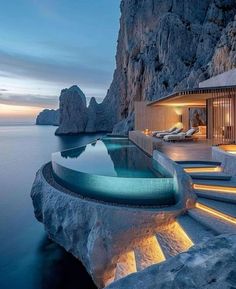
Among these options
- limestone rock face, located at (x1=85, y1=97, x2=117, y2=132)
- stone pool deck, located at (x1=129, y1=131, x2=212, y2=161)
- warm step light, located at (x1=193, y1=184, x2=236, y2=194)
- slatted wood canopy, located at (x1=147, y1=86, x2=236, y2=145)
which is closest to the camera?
warm step light, located at (x1=193, y1=184, x2=236, y2=194)

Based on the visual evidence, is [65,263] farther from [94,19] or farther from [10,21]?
[94,19]

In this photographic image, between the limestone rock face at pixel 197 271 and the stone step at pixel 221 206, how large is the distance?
11.5ft

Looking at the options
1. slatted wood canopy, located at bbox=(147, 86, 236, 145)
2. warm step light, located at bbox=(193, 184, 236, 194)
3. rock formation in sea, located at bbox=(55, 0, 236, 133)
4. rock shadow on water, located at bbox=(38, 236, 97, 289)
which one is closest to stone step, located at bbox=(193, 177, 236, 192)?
warm step light, located at bbox=(193, 184, 236, 194)

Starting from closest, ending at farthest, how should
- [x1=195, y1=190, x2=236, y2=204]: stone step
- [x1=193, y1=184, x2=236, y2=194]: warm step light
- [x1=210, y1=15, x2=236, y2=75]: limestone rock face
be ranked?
1. [x1=195, y1=190, x2=236, y2=204]: stone step
2. [x1=193, y1=184, x2=236, y2=194]: warm step light
3. [x1=210, y1=15, x2=236, y2=75]: limestone rock face

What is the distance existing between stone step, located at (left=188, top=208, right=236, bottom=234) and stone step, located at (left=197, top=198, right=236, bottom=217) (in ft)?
0.72

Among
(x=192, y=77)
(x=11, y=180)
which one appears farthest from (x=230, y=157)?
(x=192, y=77)

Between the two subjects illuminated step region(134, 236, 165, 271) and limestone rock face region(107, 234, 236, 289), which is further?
illuminated step region(134, 236, 165, 271)

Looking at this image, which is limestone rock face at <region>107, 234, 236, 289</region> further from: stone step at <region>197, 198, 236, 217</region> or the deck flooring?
the deck flooring

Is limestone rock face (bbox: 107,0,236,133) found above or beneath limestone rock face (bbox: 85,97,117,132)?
above

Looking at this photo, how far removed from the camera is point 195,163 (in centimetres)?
880

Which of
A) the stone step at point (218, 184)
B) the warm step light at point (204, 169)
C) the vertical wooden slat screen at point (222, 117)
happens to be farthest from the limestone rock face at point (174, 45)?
the stone step at point (218, 184)

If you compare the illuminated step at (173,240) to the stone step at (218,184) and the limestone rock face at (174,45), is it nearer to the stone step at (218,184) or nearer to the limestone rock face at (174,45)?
the stone step at (218,184)

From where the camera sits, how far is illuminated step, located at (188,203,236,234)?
4.85 meters

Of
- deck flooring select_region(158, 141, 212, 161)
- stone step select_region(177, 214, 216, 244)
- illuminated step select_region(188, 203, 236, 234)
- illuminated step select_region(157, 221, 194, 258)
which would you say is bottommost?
illuminated step select_region(157, 221, 194, 258)
